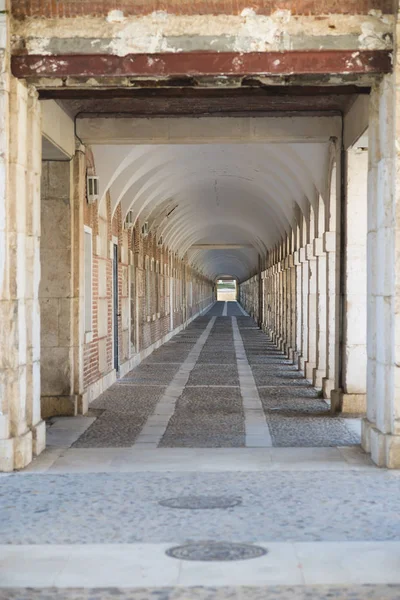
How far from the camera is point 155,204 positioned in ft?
67.9

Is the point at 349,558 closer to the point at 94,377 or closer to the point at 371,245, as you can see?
the point at 371,245

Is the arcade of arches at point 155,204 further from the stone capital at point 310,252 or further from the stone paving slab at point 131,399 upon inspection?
the stone paving slab at point 131,399

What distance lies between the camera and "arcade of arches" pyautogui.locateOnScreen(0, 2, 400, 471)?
779cm

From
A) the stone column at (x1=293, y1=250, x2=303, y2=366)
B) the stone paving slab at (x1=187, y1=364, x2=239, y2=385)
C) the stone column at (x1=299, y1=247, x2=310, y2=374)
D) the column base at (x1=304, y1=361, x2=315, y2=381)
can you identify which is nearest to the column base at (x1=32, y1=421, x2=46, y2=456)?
the stone paving slab at (x1=187, y1=364, x2=239, y2=385)

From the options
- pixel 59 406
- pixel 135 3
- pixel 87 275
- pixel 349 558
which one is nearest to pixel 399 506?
pixel 349 558

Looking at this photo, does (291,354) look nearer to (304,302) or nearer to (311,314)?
(304,302)

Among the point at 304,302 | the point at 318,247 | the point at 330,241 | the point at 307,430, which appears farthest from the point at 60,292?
the point at 304,302

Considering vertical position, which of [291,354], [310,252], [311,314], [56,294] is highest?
[310,252]

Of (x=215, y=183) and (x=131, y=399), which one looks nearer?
(x=131, y=399)

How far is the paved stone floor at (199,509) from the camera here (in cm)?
464

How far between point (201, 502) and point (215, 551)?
133cm

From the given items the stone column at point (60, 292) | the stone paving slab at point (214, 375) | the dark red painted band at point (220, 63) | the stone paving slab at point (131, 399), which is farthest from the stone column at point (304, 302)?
the dark red painted band at point (220, 63)

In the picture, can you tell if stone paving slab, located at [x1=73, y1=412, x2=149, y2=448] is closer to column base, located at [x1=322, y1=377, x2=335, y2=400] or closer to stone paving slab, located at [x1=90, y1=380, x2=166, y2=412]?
stone paving slab, located at [x1=90, y1=380, x2=166, y2=412]

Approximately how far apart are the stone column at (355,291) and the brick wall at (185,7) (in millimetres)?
3633
